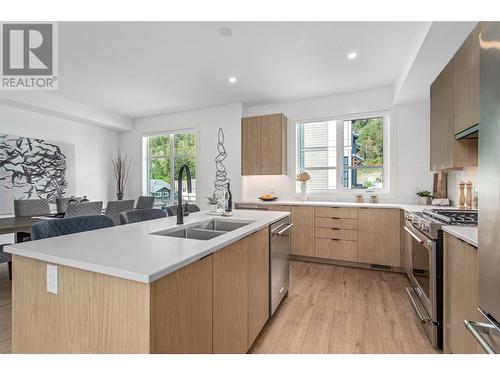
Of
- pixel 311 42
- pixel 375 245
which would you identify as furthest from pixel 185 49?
pixel 375 245

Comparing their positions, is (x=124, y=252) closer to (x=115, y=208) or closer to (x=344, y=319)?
(x=344, y=319)

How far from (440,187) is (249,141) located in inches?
117

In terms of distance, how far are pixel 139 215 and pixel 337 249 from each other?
2725mm

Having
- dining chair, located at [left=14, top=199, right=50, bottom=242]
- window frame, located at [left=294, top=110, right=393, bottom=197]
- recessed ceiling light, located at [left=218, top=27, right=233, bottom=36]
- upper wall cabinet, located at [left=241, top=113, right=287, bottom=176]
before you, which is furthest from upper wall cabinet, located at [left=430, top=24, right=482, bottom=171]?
dining chair, located at [left=14, top=199, right=50, bottom=242]

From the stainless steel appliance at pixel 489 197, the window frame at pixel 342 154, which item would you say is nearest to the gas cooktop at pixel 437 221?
the stainless steel appliance at pixel 489 197

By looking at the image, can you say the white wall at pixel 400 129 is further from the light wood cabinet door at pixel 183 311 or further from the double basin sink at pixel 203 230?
the light wood cabinet door at pixel 183 311

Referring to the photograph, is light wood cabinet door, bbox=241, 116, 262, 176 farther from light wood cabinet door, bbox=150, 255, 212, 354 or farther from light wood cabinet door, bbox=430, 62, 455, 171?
light wood cabinet door, bbox=150, 255, 212, 354

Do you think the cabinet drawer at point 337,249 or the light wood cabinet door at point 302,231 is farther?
the light wood cabinet door at point 302,231

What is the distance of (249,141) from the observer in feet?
13.9

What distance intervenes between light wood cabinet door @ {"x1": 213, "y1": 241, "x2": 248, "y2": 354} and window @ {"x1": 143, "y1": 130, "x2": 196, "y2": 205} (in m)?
3.76

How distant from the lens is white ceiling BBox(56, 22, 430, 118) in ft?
7.55

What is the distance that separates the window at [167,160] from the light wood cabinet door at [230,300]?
3.76 meters

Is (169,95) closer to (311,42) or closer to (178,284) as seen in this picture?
(311,42)

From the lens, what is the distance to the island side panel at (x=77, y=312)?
803mm
